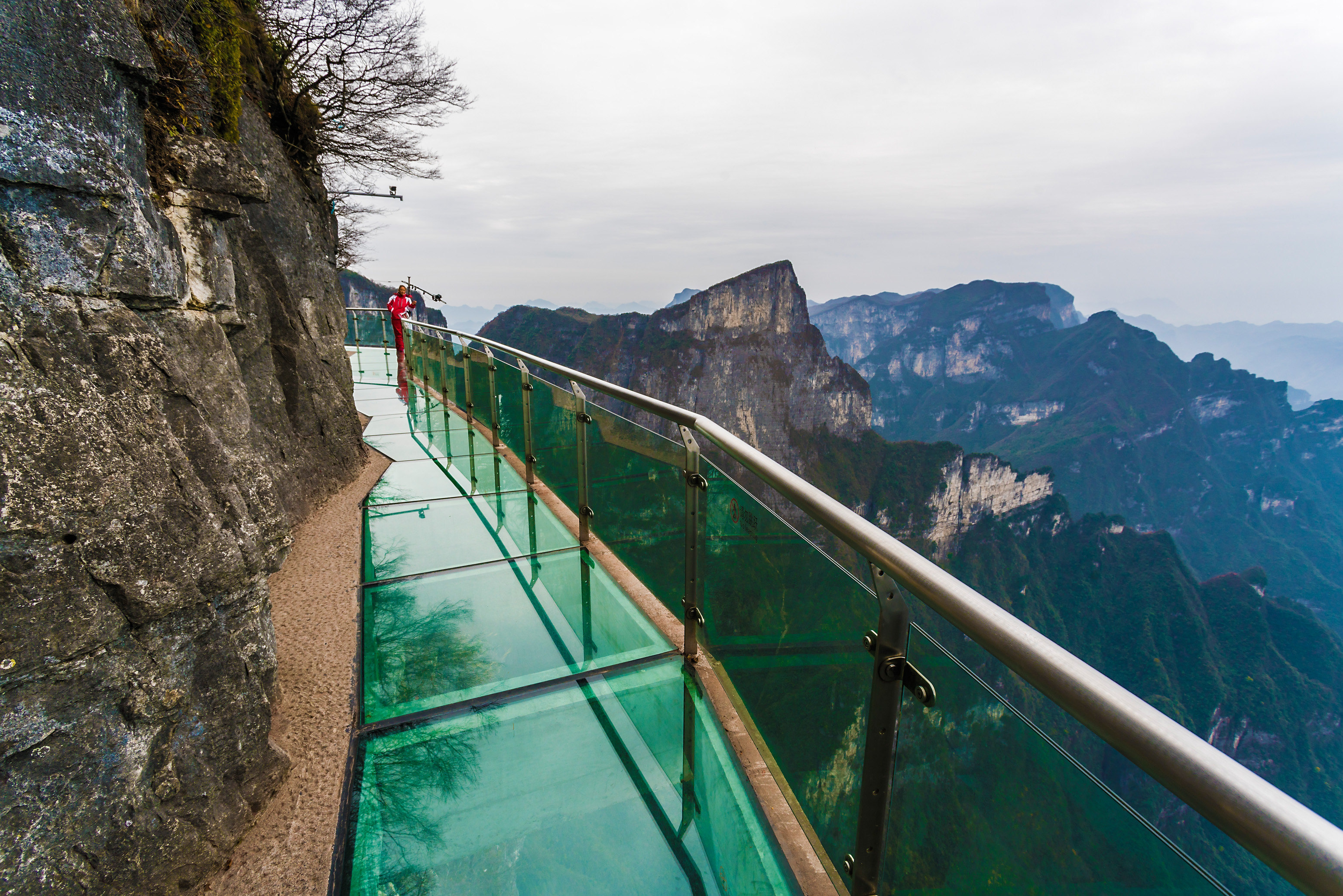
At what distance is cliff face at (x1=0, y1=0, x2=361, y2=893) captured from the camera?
1.18 metres

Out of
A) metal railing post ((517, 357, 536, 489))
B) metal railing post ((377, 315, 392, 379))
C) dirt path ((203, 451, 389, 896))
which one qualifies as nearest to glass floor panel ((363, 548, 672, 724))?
dirt path ((203, 451, 389, 896))

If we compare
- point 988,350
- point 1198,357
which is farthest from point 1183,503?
point 988,350

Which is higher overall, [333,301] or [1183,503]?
[333,301]

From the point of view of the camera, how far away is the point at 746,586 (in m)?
1.87

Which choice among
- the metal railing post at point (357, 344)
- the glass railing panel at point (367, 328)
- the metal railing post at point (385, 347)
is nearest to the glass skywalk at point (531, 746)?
the metal railing post at point (385, 347)

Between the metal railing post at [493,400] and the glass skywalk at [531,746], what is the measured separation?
4.49ft

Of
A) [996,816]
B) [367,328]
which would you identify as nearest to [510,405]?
[996,816]

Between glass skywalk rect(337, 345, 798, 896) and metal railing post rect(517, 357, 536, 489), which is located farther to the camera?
metal railing post rect(517, 357, 536, 489)

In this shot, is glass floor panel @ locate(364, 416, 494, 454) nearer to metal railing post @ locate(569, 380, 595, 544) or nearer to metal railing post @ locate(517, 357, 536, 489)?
metal railing post @ locate(517, 357, 536, 489)

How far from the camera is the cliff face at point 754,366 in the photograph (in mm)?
84562

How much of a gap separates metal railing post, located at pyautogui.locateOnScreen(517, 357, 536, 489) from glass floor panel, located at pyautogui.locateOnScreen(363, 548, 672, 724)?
40.8 inches

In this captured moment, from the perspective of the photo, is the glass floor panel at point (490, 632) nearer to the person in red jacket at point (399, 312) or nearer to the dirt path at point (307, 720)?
the dirt path at point (307, 720)

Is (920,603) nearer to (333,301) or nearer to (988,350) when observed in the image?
(333,301)

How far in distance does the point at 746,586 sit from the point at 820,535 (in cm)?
31
